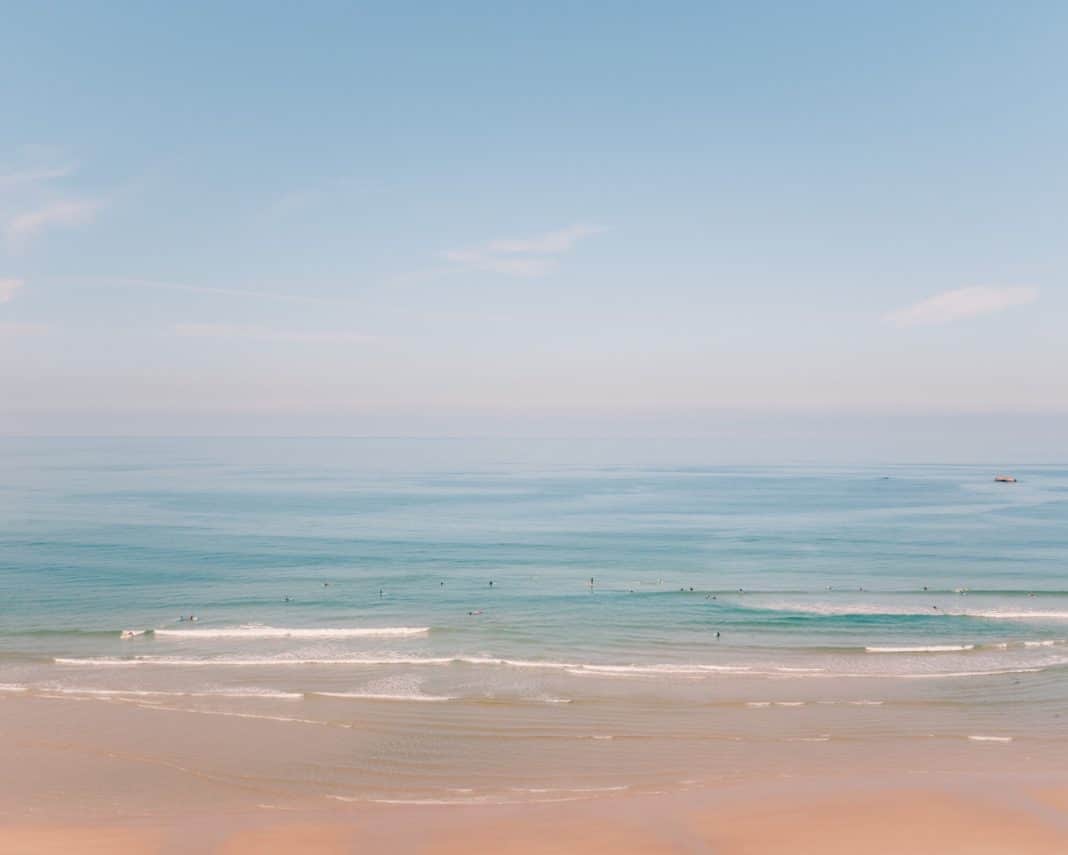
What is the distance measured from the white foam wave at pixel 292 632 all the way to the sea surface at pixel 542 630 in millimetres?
175

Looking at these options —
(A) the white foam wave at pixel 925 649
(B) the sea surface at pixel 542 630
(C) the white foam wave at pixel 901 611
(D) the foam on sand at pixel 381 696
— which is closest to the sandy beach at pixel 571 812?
(B) the sea surface at pixel 542 630

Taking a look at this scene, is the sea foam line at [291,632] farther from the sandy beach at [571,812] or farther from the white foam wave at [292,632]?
the sandy beach at [571,812]

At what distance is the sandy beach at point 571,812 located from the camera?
1656cm

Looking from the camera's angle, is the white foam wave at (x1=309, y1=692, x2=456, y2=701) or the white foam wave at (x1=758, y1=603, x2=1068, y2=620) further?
the white foam wave at (x1=758, y1=603, x2=1068, y2=620)

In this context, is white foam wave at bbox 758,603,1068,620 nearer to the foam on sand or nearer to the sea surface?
the sea surface

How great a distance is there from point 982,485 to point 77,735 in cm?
11038

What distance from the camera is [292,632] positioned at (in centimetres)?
3553

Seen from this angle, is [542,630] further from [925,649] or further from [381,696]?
[925,649]

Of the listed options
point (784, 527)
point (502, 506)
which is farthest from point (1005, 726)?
point (502, 506)

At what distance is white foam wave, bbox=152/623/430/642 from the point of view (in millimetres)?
34969

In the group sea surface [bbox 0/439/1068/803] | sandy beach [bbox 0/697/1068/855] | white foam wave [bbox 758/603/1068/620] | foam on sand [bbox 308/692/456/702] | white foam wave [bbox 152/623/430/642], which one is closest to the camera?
sandy beach [bbox 0/697/1068/855]

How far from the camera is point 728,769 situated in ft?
67.8

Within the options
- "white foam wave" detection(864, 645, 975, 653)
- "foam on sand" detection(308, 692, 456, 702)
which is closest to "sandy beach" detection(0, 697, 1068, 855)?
"foam on sand" detection(308, 692, 456, 702)

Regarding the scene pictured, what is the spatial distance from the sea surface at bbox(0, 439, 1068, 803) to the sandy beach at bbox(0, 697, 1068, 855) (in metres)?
1.09
